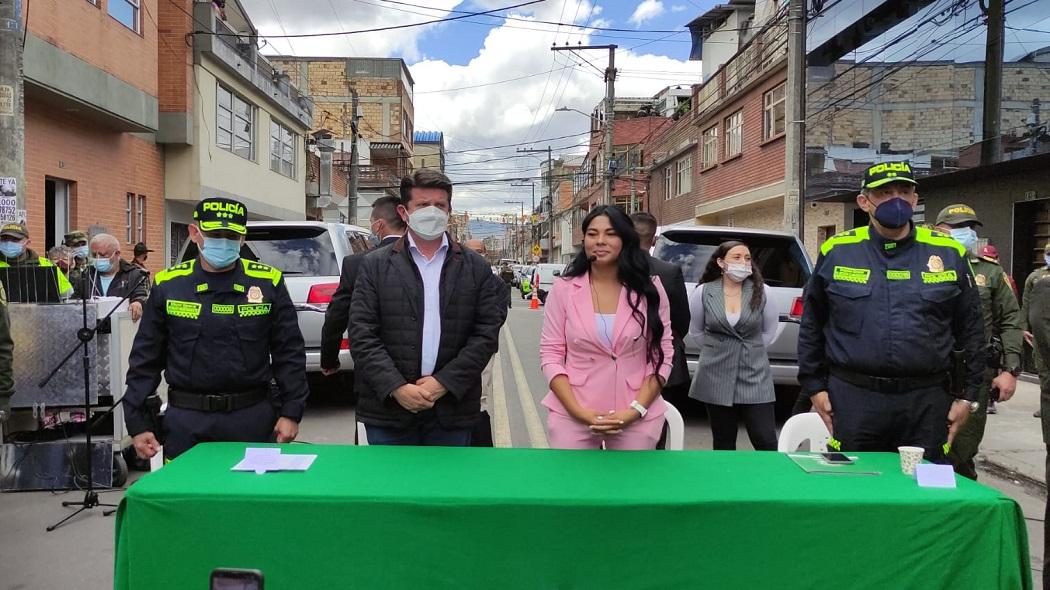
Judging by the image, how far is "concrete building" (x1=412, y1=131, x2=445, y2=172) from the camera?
82875 mm

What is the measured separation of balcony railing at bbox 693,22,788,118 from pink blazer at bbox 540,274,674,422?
1818 centimetres

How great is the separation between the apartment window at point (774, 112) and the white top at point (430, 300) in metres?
20.0

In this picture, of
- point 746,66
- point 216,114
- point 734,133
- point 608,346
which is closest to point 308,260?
point 608,346

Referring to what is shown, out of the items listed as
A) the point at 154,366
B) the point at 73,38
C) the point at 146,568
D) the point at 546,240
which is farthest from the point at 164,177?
the point at 546,240

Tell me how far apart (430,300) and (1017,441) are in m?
6.65

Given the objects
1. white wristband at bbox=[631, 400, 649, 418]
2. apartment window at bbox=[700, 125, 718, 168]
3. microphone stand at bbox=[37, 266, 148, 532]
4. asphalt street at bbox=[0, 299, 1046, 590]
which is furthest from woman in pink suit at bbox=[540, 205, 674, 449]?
apartment window at bbox=[700, 125, 718, 168]

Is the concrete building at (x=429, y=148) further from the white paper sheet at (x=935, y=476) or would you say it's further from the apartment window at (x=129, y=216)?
the white paper sheet at (x=935, y=476)

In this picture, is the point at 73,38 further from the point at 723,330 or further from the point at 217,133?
the point at 723,330

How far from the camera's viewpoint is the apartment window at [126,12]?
1498cm

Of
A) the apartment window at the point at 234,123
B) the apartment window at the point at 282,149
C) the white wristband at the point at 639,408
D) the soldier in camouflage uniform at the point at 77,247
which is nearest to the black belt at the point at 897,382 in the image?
the white wristband at the point at 639,408

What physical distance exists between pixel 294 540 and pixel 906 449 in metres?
2.16

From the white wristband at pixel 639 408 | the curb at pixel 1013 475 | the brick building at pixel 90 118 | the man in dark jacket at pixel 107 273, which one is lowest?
the curb at pixel 1013 475

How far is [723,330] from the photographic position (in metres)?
5.23

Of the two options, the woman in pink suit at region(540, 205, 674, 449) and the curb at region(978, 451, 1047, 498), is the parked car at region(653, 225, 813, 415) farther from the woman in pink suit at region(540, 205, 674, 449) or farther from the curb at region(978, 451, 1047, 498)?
the woman in pink suit at region(540, 205, 674, 449)
